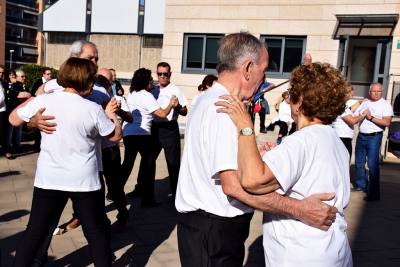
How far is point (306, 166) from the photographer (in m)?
1.95

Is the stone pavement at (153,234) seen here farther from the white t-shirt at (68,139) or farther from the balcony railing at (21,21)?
the balcony railing at (21,21)

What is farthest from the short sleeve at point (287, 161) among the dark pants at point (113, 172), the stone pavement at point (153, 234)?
the dark pants at point (113, 172)

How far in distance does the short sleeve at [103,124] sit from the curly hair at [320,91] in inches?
58.2

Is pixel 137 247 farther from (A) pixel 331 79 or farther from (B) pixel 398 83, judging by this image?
(B) pixel 398 83

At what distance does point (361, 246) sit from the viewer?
4.73m

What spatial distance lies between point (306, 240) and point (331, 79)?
77 cm

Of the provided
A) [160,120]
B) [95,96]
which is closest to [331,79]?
[95,96]

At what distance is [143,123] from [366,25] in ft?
35.2

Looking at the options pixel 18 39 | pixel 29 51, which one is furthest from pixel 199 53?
pixel 29 51

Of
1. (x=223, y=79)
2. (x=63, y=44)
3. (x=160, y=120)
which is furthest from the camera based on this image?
(x=63, y=44)

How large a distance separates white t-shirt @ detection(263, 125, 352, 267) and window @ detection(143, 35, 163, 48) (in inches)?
762

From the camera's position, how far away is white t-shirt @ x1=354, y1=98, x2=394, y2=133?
6859 millimetres

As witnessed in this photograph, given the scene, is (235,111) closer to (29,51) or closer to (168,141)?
(168,141)

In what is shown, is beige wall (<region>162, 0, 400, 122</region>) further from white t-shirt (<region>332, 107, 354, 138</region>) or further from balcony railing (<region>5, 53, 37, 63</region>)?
balcony railing (<region>5, 53, 37, 63</region>)
